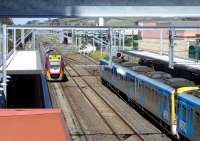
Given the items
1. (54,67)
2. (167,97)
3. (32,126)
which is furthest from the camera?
(54,67)

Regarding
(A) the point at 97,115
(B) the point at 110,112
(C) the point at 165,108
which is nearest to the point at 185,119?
(C) the point at 165,108

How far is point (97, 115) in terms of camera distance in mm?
25969

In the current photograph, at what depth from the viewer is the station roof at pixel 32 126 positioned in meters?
6.70

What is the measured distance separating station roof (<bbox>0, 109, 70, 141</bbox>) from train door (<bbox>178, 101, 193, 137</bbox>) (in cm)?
917

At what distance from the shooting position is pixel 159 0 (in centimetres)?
2175

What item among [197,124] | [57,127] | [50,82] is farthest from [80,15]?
[50,82]

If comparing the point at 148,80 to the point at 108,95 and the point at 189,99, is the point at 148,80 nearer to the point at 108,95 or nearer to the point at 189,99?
the point at 189,99

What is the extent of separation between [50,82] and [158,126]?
70.0 ft

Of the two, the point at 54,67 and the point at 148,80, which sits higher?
the point at 148,80

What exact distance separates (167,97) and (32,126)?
12624 mm

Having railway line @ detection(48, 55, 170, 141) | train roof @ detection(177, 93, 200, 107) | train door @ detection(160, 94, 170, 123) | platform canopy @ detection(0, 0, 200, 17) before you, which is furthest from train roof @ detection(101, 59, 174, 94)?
platform canopy @ detection(0, 0, 200, 17)

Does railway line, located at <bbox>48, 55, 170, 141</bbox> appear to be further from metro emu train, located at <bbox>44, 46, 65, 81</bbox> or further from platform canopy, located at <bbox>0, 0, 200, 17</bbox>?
platform canopy, located at <bbox>0, 0, 200, 17</bbox>

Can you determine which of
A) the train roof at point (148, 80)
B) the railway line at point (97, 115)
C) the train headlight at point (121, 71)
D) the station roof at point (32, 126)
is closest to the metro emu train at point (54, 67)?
the railway line at point (97, 115)

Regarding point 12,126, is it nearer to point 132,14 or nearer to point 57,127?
point 57,127
